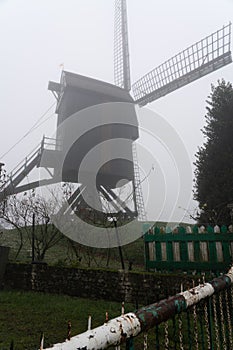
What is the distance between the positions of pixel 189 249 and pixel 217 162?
17.3 ft

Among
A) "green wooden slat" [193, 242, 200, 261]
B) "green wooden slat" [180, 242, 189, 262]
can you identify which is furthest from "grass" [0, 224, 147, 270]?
"green wooden slat" [193, 242, 200, 261]

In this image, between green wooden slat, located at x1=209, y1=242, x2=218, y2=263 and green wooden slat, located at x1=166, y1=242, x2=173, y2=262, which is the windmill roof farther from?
green wooden slat, located at x1=209, y1=242, x2=218, y2=263

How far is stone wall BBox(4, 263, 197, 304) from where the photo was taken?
17.0 feet

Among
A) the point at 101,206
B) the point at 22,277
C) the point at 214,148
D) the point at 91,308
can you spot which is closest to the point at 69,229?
the point at 101,206

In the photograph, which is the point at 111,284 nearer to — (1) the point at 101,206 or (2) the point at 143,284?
(2) the point at 143,284

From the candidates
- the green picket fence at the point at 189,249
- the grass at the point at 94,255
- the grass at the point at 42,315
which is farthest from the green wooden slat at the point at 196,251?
the grass at the point at 94,255

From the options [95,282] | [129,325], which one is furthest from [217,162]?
[129,325]

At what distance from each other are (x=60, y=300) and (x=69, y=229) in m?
2.98

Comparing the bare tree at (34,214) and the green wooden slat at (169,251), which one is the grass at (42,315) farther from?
the bare tree at (34,214)

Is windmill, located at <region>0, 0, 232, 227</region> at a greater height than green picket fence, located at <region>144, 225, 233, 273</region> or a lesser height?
greater

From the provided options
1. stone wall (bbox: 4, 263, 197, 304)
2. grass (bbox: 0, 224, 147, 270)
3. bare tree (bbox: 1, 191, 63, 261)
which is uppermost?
bare tree (bbox: 1, 191, 63, 261)

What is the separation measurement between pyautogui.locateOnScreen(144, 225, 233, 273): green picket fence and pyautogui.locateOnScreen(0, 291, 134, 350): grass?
1189mm

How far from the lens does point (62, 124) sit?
15750mm

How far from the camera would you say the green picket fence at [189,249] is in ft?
17.1
